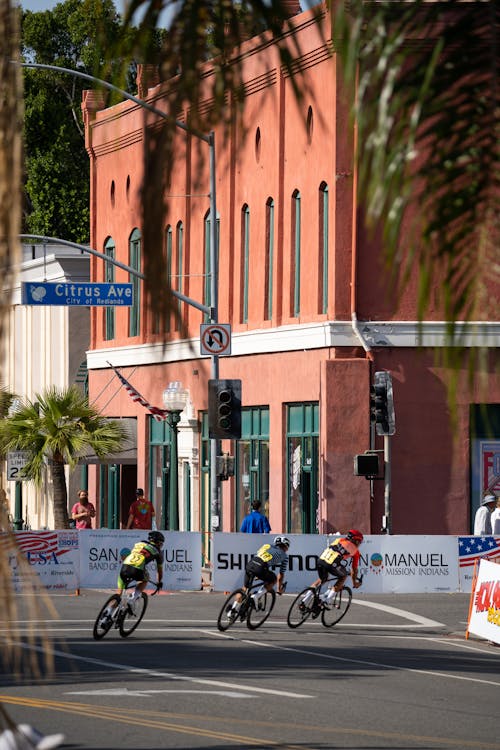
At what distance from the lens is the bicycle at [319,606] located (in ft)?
79.8

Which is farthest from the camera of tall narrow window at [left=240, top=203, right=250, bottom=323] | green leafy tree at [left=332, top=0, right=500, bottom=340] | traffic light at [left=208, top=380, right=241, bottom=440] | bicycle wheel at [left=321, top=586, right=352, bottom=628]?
tall narrow window at [left=240, top=203, right=250, bottom=323]

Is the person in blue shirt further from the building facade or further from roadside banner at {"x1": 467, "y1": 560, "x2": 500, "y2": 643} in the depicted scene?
the building facade

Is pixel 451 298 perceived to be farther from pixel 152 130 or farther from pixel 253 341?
pixel 253 341

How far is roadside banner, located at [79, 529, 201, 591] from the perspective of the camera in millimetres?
30062

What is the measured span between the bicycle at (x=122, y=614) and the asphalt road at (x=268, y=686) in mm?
180

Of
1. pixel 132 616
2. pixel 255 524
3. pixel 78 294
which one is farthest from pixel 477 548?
pixel 78 294

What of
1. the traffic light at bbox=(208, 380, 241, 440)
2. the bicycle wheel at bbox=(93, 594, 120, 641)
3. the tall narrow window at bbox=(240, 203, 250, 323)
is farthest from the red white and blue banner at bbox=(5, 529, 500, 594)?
the tall narrow window at bbox=(240, 203, 250, 323)

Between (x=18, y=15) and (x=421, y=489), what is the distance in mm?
32003

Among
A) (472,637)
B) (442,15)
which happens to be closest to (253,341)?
(472,637)

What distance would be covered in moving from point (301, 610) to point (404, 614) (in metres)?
2.85

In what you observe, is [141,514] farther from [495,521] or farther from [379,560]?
[495,521]

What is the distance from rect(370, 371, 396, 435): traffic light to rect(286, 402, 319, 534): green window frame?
3.93 meters

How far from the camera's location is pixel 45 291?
31984 millimetres

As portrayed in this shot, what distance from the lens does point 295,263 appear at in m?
36.7
